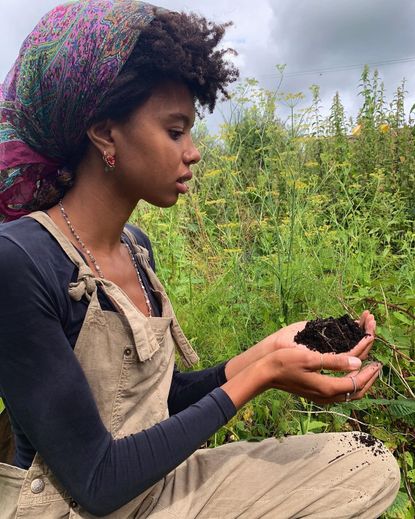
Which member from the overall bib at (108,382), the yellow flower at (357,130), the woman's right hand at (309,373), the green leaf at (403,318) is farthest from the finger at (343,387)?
the yellow flower at (357,130)

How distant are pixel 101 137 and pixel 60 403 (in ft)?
2.10

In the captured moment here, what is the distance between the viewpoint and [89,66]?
1242 millimetres

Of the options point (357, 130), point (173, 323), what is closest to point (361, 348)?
point (173, 323)

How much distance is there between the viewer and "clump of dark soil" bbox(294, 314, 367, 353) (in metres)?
A: 1.45

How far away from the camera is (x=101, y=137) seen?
4.23ft

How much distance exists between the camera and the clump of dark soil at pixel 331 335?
145 centimetres

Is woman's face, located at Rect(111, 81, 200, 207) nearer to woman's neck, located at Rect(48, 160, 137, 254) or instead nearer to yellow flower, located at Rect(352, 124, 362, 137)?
woman's neck, located at Rect(48, 160, 137, 254)

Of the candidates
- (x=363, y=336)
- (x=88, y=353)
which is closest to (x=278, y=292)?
(x=363, y=336)

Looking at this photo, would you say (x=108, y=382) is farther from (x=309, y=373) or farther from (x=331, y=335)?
(x=331, y=335)

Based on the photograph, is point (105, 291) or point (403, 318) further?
point (403, 318)

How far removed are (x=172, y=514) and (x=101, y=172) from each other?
863mm

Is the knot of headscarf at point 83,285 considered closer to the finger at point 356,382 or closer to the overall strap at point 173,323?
the overall strap at point 173,323

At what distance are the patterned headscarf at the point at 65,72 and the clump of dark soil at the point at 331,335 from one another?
2.67 ft

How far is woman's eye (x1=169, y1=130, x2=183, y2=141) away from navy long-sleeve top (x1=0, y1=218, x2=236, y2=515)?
0.39 metres
